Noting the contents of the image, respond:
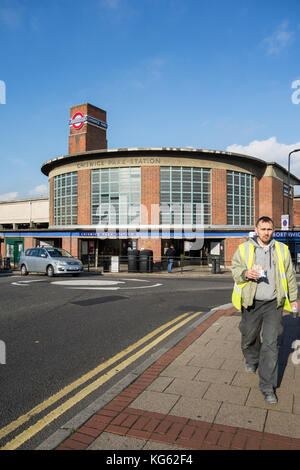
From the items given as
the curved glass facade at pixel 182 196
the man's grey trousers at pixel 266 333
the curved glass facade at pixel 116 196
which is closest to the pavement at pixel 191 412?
the man's grey trousers at pixel 266 333

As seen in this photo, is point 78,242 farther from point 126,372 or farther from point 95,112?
point 126,372

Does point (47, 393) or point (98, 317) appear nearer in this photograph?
point (47, 393)

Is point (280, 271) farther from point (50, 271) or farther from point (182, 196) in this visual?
point (182, 196)

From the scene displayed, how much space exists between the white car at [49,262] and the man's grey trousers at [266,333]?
1508 cm

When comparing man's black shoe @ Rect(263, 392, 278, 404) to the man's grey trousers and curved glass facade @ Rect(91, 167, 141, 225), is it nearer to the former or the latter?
the man's grey trousers

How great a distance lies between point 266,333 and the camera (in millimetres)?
3906

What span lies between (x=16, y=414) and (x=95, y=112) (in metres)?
40.5

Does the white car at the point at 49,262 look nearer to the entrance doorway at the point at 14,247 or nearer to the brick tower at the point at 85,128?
the entrance doorway at the point at 14,247

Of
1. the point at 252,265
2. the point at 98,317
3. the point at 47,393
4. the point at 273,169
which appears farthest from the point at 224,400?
the point at 273,169

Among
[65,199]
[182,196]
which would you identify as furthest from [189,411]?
[65,199]

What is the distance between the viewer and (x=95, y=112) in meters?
40.7

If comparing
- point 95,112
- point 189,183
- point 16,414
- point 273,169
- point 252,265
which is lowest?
point 16,414

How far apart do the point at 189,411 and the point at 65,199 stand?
1322 inches

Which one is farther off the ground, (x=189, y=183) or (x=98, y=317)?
(x=189, y=183)
